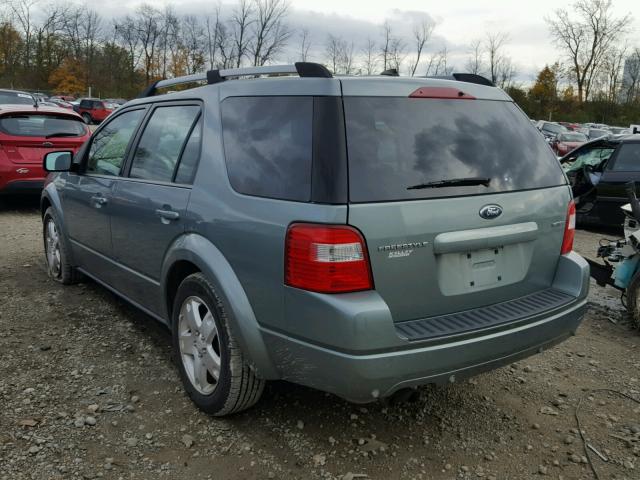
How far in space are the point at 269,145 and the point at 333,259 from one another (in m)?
0.67

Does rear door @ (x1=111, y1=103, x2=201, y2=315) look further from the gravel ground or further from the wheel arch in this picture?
the gravel ground

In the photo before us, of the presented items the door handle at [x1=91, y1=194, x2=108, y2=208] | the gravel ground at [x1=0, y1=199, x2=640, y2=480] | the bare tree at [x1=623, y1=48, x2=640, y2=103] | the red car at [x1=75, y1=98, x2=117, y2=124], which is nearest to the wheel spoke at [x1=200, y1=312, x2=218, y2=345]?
the gravel ground at [x1=0, y1=199, x2=640, y2=480]

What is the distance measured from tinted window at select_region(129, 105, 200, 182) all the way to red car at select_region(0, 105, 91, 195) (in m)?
5.52

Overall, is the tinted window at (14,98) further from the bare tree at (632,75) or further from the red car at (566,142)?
the bare tree at (632,75)

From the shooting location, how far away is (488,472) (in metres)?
2.68

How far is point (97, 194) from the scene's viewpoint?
420 cm

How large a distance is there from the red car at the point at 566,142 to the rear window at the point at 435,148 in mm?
20137

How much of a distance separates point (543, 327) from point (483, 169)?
0.82 metres

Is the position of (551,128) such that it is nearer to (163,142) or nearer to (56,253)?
(56,253)

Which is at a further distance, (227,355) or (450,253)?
(227,355)

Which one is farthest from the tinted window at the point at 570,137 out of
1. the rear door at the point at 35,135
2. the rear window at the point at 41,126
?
the rear door at the point at 35,135

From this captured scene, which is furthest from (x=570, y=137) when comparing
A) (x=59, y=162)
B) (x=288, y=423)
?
(x=288, y=423)

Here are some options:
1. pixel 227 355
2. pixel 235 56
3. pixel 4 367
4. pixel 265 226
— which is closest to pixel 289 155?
pixel 265 226

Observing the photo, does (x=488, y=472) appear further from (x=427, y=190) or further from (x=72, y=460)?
(x=72, y=460)
